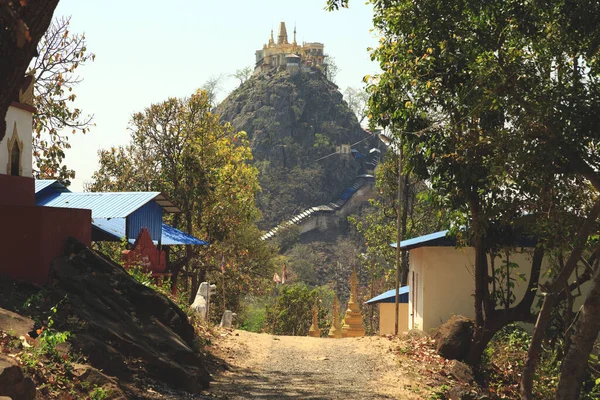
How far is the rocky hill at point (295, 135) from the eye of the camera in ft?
407

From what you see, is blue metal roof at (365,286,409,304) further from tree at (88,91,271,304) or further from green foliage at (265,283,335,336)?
green foliage at (265,283,335,336)

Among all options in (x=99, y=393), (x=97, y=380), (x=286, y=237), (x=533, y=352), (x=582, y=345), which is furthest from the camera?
(x=286, y=237)

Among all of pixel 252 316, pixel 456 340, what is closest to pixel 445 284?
pixel 456 340

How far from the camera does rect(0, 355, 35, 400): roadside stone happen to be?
317 inches

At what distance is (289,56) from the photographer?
470 ft

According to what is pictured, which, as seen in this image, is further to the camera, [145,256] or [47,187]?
[47,187]

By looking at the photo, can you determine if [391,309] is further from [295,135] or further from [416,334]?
[295,135]

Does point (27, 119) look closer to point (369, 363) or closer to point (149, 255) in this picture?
point (149, 255)

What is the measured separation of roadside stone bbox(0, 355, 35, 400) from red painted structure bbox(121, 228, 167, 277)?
10714 millimetres

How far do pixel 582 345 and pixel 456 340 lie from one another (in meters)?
6.83

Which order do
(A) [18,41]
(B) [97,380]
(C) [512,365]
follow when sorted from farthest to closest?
(C) [512,365]
(B) [97,380]
(A) [18,41]

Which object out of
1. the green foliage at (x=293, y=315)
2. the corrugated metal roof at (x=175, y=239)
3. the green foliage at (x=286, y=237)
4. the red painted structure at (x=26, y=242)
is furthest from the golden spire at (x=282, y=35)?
the red painted structure at (x=26, y=242)

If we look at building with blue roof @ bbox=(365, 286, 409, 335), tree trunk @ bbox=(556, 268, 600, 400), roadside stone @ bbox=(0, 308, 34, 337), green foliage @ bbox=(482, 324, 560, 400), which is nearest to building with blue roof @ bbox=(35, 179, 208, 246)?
building with blue roof @ bbox=(365, 286, 409, 335)

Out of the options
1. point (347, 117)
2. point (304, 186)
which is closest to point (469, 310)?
point (304, 186)
